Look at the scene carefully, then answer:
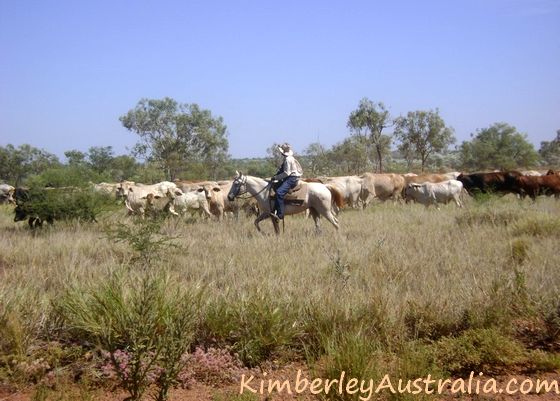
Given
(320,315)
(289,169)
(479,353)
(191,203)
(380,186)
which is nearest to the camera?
(479,353)

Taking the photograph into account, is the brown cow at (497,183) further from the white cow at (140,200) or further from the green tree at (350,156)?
the green tree at (350,156)

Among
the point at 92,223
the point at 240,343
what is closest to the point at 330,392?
the point at 240,343

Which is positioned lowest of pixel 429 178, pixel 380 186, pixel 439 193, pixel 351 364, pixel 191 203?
pixel 351 364

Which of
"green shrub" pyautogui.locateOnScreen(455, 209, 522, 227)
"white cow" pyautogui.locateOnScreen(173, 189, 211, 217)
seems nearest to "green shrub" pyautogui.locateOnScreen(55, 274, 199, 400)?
"green shrub" pyautogui.locateOnScreen(455, 209, 522, 227)

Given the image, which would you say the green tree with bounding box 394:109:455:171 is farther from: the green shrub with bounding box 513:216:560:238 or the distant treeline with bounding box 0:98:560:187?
the green shrub with bounding box 513:216:560:238

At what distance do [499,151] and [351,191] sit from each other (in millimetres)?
40360

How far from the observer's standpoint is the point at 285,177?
1354cm

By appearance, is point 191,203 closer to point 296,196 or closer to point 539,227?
point 296,196

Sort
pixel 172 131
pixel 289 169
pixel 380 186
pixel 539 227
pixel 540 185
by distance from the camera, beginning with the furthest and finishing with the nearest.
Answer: pixel 172 131 → pixel 380 186 → pixel 540 185 → pixel 289 169 → pixel 539 227

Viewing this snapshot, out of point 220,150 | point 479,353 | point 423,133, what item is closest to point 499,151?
point 423,133

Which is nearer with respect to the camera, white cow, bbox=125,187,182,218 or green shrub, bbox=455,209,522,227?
green shrub, bbox=455,209,522,227

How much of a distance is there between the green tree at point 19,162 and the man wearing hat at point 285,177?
47340 mm

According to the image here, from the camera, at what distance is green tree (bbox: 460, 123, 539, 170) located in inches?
2165

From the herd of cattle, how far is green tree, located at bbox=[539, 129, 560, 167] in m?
47.6
